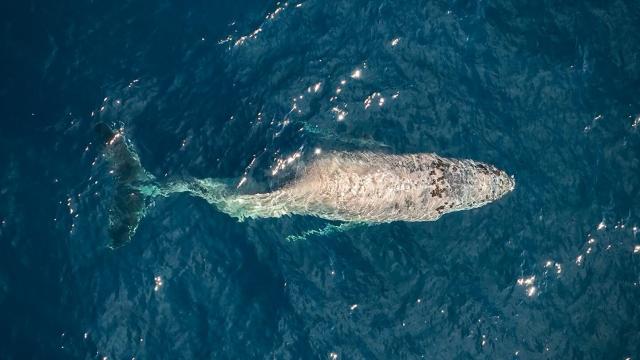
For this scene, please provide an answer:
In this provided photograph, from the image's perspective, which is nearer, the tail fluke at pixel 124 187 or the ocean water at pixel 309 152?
the ocean water at pixel 309 152

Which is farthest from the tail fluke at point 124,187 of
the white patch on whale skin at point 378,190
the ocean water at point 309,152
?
the white patch on whale skin at point 378,190

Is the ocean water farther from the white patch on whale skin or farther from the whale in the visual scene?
the white patch on whale skin

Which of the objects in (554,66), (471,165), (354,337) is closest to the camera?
(354,337)

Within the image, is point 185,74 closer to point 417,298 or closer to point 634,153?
point 417,298

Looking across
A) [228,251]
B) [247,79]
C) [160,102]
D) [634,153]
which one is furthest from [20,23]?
[634,153]

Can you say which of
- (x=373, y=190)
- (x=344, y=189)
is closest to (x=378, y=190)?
(x=373, y=190)

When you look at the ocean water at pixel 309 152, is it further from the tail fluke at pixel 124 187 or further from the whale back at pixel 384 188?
the whale back at pixel 384 188

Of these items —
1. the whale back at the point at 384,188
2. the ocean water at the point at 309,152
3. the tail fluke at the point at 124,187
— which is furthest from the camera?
the tail fluke at the point at 124,187
